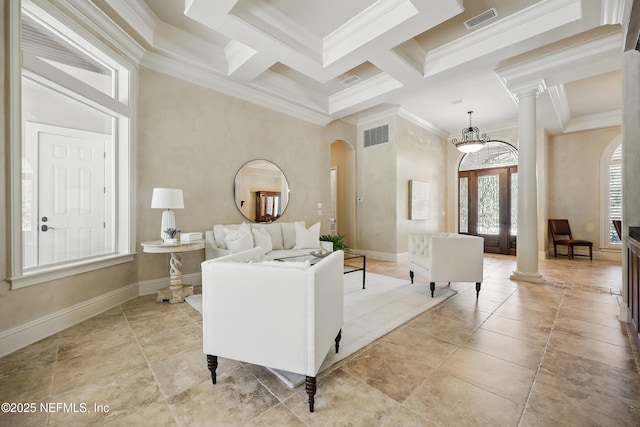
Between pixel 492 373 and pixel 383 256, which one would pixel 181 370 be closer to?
pixel 492 373

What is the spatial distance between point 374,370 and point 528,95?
192 inches

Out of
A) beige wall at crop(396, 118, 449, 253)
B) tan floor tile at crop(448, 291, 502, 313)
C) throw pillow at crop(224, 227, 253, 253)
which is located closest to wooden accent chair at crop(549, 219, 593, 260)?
beige wall at crop(396, 118, 449, 253)

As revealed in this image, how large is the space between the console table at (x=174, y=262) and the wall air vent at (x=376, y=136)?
14.9 feet

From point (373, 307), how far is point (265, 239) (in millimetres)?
1941

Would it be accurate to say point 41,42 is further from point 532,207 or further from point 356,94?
point 532,207

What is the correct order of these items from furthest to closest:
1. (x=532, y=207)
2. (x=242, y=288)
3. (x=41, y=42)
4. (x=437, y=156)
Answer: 1. (x=437, y=156)
2. (x=532, y=207)
3. (x=41, y=42)
4. (x=242, y=288)

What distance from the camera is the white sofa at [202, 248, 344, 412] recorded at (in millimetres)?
1523

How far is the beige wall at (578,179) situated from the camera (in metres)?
6.40

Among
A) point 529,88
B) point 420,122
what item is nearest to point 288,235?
point 420,122

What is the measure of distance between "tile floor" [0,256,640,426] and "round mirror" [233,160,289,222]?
2.25 m

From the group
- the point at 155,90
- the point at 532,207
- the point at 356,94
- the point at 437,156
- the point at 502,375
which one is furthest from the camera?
the point at 437,156

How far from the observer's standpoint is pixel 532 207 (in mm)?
4355

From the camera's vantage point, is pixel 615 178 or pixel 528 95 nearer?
pixel 528 95

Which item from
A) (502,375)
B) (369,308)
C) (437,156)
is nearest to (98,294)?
(369,308)
